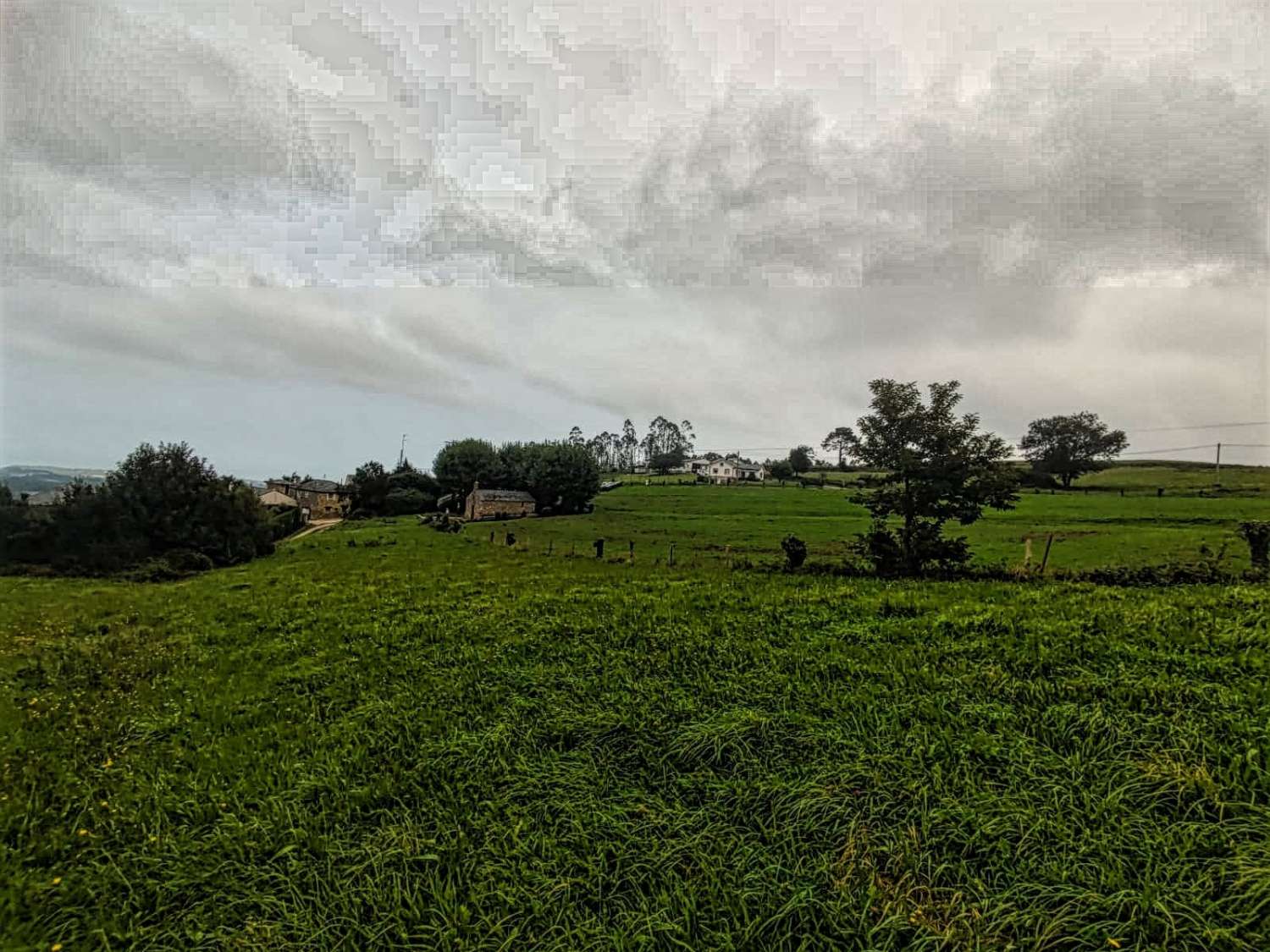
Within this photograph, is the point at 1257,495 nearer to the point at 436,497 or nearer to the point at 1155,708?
the point at 1155,708

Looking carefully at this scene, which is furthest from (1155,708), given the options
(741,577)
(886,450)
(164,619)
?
(164,619)

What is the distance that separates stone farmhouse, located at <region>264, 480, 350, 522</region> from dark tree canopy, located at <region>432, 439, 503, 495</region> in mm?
10065

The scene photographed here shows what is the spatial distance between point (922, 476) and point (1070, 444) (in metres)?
15.4

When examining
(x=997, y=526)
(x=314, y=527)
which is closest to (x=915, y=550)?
(x=997, y=526)

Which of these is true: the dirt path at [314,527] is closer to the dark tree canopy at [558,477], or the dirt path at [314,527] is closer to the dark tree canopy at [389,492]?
the dark tree canopy at [389,492]

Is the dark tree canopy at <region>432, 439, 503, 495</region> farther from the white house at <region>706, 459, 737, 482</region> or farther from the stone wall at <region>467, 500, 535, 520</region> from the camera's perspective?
the white house at <region>706, 459, 737, 482</region>

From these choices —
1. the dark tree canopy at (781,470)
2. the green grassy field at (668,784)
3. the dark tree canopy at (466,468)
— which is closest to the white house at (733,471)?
the dark tree canopy at (781,470)

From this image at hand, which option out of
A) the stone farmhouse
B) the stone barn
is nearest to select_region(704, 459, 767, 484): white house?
the stone barn

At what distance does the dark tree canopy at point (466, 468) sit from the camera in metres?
54.1

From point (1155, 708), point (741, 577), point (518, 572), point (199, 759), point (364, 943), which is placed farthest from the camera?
point (518, 572)

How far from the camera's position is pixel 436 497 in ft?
182

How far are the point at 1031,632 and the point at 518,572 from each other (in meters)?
12.4

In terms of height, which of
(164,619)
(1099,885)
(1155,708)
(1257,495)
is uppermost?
(1257,495)

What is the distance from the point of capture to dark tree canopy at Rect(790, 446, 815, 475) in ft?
106
